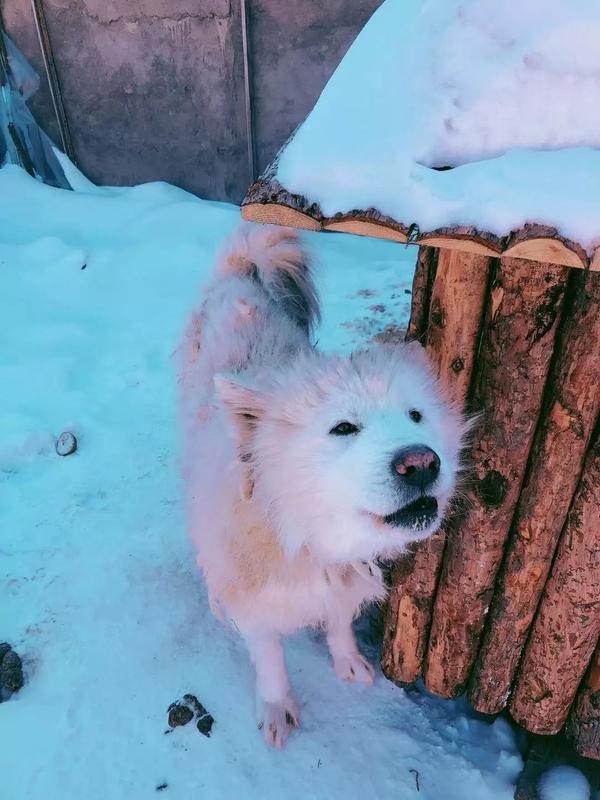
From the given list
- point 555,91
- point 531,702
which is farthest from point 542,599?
point 555,91

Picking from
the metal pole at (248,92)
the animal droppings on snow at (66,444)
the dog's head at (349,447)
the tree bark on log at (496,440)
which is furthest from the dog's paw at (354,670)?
the metal pole at (248,92)

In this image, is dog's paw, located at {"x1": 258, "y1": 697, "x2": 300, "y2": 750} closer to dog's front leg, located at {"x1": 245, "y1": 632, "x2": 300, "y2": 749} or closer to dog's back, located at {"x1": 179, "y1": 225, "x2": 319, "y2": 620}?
dog's front leg, located at {"x1": 245, "y1": 632, "x2": 300, "y2": 749}

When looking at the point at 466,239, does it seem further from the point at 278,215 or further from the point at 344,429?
the point at 344,429

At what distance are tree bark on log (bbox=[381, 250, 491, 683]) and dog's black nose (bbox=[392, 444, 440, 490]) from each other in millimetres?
474

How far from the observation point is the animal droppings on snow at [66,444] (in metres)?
4.06

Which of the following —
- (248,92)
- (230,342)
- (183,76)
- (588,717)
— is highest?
(183,76)

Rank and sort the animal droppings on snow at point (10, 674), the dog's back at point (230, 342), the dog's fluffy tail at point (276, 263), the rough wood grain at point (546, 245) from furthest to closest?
the dog's fluffy tail at point (276, 263) → the animal droppings on snow at point (10, 674) → the dog's back at point (230, 342) → the rough wood grain at point (546, 245)

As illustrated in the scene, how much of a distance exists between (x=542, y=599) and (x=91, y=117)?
294 inches

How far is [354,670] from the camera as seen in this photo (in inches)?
115

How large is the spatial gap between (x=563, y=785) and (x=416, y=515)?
1603 millimetres

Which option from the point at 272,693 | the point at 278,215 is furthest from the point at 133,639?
the point at 278,215

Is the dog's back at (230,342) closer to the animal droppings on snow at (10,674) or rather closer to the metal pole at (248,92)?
the animal droppings on snow at (10,674)

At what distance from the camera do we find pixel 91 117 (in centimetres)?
742

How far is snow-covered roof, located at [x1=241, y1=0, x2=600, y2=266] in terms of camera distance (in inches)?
56.5
